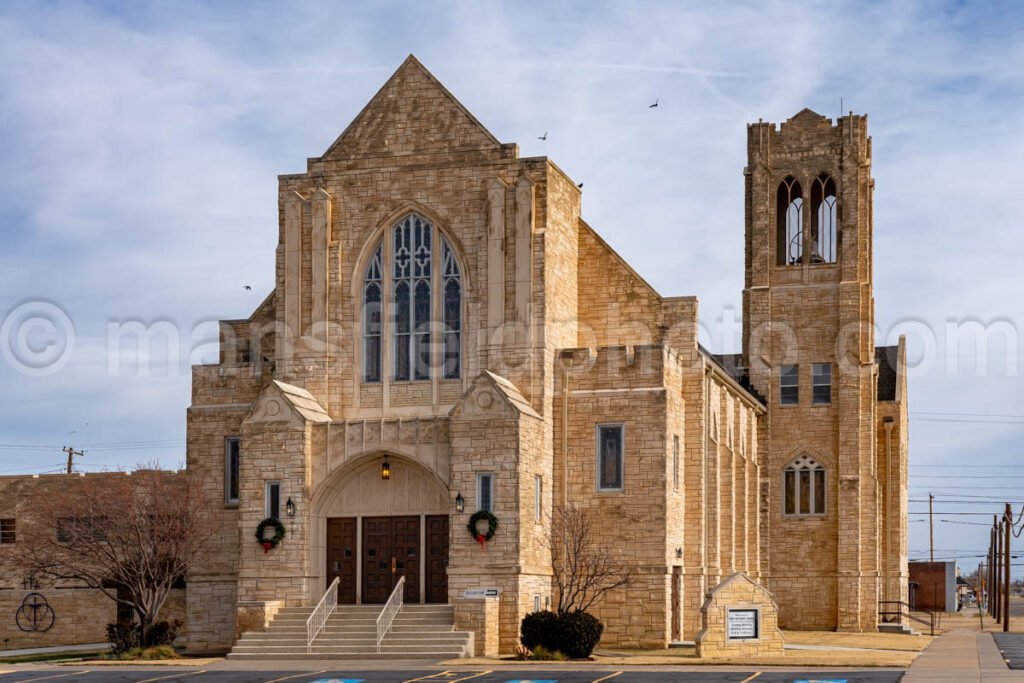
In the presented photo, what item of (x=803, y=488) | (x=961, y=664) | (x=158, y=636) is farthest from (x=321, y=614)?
(x=803, y=488)

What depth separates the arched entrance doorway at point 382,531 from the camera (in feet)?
126

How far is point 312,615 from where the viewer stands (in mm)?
35531

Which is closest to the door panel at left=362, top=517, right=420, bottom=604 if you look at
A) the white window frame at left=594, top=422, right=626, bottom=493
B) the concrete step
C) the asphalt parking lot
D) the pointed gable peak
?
the concrete step

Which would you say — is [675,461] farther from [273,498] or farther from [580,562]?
[273,498]

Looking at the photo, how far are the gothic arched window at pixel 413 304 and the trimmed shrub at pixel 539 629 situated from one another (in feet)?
25.6

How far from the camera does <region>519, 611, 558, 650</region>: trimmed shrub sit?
112ft

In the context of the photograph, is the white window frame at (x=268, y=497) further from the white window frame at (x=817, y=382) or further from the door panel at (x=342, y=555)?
the white window frame at (x=817, y=382)

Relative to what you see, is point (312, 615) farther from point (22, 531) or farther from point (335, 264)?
point (22, 531)

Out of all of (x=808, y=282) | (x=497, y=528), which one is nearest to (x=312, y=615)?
(x=497, y=528)

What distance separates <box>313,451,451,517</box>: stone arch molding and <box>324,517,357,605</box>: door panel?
272 millimetres

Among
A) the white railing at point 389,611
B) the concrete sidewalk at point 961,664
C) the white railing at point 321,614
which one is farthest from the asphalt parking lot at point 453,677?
the white railing at point 321,614

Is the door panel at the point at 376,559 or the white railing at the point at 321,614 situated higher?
the door panel at the point at 376,559

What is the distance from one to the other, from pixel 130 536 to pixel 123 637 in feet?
8.55

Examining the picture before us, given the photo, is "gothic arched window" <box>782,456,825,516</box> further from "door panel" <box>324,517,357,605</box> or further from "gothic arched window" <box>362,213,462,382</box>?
"door panel" <box>324,517,357,605</box>
